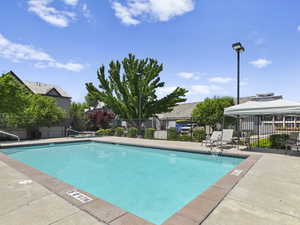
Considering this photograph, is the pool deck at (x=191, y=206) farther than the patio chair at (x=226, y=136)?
No

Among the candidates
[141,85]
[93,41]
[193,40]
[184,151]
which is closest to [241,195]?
[184,151]

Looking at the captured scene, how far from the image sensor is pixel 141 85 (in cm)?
1759

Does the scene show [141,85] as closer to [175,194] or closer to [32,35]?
[32,35]

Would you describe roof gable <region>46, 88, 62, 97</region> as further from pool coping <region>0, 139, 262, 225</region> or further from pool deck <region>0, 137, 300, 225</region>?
pool coping <region>0, 139, 262, 225</region>

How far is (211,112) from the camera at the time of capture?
53.1 ft

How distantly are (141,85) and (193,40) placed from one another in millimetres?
7760

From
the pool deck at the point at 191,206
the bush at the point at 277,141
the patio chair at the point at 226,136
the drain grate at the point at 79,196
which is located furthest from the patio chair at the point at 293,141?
the drain grate at the point at 79,196

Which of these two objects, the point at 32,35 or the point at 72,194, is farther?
the point at 32,35

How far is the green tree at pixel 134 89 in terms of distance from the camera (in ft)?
57.9

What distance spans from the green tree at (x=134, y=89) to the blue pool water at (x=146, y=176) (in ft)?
29.9

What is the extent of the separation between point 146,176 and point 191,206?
3.43 meters

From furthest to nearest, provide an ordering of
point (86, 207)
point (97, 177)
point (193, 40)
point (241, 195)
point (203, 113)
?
point (203, 113)
point (193, 40)
point (97, 177)
point (241, 195)
point (86, 207)

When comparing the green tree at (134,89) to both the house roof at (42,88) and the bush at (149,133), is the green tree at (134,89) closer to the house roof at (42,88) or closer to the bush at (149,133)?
the bush at (149,133)

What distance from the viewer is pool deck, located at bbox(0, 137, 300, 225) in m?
2.23
